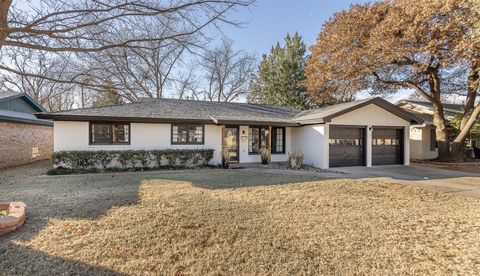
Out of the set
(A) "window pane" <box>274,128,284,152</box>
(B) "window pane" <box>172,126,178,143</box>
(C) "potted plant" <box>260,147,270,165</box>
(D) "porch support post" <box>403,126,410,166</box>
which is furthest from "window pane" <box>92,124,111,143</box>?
(D) "porch support post" <box>403,126,410,166</box>

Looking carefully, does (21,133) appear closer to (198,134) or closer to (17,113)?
(17,113)

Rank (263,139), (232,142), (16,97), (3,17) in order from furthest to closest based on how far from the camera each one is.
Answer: (16,97) < (263,139) < (232,142) < (3,17)

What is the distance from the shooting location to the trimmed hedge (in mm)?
10859

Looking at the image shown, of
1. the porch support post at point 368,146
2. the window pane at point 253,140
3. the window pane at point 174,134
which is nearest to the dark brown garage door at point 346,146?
the porch support post at point 368,146

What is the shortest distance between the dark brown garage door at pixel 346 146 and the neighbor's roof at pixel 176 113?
2286 millimetres

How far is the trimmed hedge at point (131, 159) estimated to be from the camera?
1086cm

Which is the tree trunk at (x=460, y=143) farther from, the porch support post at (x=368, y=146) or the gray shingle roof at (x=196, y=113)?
the porch support post at (x=368, y=146)

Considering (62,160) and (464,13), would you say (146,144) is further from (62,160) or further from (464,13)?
(464,13)

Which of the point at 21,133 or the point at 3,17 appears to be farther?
the point at 21,133

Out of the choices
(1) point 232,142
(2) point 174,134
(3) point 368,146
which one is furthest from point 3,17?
(3) point 368,146

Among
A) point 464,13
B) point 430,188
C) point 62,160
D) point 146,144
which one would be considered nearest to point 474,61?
point 464,13

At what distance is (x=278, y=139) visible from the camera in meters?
14.9

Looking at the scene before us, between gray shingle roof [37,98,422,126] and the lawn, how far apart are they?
509 cm

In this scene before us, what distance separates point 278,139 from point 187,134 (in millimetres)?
5285
